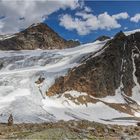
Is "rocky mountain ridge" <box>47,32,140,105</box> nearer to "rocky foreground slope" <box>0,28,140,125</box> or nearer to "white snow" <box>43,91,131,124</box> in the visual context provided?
"rocky foreground slope" <box>0,28,140,125</box>

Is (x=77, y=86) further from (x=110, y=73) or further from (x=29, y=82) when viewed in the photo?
(x=110, y=73)

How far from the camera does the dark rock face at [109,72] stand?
327 feet

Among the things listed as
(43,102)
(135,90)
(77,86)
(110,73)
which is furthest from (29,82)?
(135,90)

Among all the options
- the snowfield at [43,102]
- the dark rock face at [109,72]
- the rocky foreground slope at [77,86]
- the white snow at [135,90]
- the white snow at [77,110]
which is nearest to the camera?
the snowfield at [43,102]

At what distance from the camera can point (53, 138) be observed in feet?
91.0

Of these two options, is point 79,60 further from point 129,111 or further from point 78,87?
point 129,111

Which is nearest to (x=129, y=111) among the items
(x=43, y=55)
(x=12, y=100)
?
(x=12, y=100)

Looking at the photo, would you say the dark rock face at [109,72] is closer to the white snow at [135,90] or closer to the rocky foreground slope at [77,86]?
the rocky foreground slope at [77,86]

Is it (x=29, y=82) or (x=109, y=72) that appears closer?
(x=29, y=82)

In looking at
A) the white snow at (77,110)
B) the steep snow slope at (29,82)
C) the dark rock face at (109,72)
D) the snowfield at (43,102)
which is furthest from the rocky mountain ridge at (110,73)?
the white snow at (77,110)

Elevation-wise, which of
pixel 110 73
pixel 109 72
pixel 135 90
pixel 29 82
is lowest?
pixel 29 82

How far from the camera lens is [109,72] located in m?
111

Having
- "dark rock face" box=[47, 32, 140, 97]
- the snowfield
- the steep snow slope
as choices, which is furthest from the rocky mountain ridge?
the steep snow slope

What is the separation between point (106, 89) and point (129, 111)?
41.3 feet
